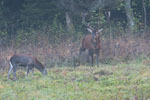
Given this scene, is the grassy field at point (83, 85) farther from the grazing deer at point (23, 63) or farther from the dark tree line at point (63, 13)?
the dark tree line at point (63, 13)

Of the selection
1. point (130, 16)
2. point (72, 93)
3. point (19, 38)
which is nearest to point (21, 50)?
point (19, 38)

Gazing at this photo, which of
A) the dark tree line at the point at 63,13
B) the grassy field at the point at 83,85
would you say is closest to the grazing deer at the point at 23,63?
the grassy field at the point at 83,85

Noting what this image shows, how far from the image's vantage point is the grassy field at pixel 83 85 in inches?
402

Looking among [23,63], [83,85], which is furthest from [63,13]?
[83,85]

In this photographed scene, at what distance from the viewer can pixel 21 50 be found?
16.8m

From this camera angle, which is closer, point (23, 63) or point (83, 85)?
point (83, 85)

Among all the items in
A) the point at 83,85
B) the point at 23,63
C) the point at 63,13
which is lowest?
the point at 83,85

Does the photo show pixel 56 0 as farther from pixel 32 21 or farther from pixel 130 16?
pixel 130 16

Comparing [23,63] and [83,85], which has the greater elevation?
[23,63]

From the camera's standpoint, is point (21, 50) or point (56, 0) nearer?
point (21, 50)

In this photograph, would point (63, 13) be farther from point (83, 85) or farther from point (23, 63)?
point (83, 85)

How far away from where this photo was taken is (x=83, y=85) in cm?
1137

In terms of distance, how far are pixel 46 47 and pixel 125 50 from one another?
3213 mm

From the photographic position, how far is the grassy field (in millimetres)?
10211
